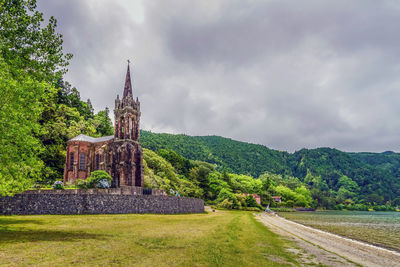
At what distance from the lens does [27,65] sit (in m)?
18.3

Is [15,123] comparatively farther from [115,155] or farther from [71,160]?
[71,160]

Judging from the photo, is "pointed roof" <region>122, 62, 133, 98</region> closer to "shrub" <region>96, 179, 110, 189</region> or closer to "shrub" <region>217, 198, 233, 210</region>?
"shrub" <region>96, 179, 110, 189</region>

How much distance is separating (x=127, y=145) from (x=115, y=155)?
9.99 feet

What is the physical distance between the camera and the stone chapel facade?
176ft

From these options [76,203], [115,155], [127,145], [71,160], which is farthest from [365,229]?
[71,160]

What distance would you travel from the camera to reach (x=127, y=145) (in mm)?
55625

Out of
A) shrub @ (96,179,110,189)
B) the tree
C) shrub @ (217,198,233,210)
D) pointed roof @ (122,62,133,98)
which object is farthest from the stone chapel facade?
the tree

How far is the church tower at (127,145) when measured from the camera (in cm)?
5403

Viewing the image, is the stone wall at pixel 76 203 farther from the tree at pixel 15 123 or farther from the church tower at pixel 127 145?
the church tower at pixel 127 145

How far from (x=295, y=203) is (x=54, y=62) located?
480 ft

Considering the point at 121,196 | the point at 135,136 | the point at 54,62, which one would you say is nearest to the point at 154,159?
the point at 135,136

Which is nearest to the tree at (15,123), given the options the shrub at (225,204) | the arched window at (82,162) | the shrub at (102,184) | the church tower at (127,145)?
the shrub at (102,184)

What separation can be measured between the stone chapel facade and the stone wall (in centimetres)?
1601

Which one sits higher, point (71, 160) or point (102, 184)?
point (71, 160)
